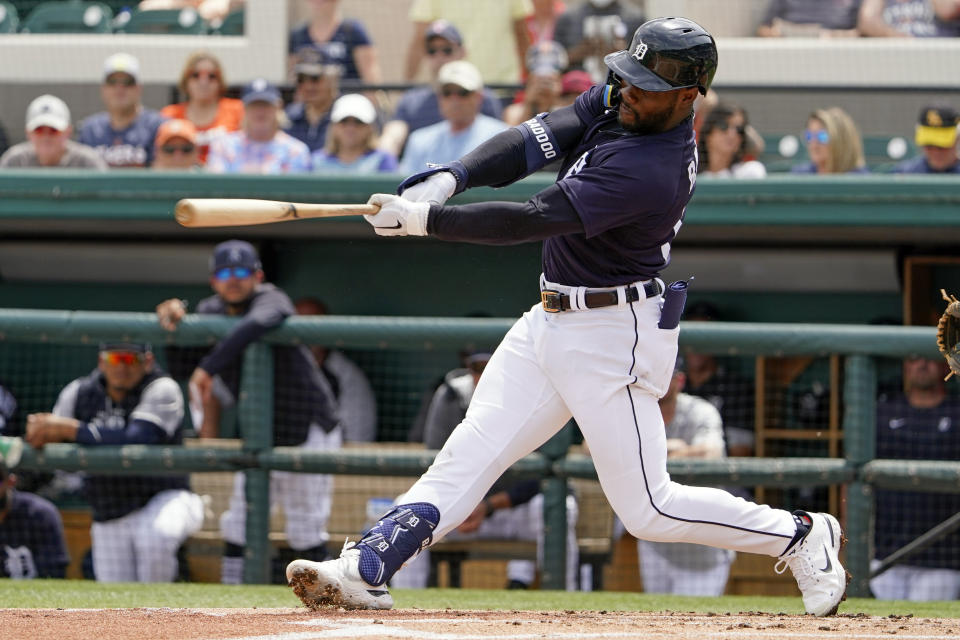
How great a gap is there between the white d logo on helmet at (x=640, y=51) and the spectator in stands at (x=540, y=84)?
138 inches

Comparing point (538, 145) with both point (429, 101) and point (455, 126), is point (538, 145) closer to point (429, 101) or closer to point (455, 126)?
point (455, 126)

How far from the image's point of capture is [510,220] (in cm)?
346

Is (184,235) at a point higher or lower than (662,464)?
higher

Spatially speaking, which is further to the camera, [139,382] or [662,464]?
[139,382]

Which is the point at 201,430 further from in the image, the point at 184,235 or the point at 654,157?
the point at 654,157

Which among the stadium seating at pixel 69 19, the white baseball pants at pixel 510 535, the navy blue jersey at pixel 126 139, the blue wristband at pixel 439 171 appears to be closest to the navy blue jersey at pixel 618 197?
the blue wristband at pixel 439 171

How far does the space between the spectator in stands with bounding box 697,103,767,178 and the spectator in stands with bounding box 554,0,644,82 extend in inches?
33.9

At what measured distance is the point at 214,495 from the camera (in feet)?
21.1

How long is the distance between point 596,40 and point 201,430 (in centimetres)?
313

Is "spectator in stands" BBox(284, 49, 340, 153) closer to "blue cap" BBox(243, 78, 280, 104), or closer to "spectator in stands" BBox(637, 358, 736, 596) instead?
"blue cap" BBox(243, 78, 280, 104)

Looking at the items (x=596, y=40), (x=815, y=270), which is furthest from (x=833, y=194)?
(x=596, y=40)

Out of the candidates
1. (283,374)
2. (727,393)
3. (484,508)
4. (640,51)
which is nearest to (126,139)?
(283,374)

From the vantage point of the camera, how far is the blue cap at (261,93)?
23.9 feet

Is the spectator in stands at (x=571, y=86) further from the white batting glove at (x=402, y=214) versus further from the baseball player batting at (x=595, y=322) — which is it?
the white batting glove at (x=402, y=214)
